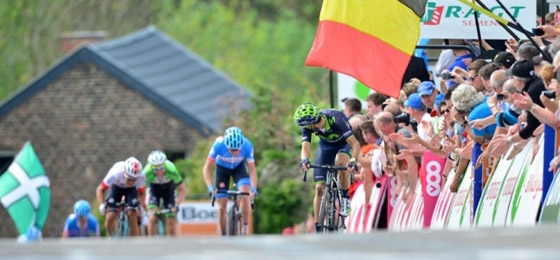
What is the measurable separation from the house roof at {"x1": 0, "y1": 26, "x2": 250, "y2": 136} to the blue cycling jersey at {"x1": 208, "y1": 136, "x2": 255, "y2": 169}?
878 inches

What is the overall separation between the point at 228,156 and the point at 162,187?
290 cm

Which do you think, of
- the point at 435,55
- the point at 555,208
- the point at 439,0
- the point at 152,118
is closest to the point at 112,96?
the point at 152,118

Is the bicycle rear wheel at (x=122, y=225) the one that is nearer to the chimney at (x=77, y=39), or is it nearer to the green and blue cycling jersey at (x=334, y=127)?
the green and blue cycling jersey at (x=334, y=127)

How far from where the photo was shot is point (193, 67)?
57281 mm

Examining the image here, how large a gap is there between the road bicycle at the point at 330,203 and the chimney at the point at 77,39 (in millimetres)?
44933

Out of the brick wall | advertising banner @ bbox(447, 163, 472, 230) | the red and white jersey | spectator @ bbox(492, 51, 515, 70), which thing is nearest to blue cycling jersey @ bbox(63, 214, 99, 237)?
the red and white jersey

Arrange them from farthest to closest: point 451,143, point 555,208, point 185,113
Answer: point 185,113, point 451,143, point 555,208

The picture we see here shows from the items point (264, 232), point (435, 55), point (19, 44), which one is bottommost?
point (264, 232)

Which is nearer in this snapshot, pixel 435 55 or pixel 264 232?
pixel 435 55

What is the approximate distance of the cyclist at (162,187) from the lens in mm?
24000

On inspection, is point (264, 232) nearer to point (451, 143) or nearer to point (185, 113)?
point (185, 113)

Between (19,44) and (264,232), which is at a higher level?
(19,44)

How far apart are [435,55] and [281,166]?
43.6ft

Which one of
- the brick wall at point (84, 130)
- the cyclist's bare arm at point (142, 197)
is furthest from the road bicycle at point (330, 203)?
the brick wall at point (84, 130)
